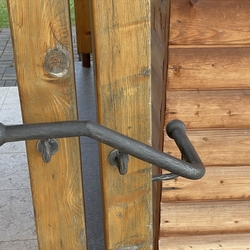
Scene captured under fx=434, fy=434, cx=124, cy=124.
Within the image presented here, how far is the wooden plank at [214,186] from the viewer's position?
1783 millimetres

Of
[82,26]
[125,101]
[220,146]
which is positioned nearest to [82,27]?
[82,26]

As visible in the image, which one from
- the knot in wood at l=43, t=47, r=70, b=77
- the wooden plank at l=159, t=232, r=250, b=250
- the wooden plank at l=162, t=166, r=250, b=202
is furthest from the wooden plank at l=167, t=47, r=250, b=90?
the knot in wood at l=43, t=47, r=70, b=77

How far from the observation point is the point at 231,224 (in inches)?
75.7

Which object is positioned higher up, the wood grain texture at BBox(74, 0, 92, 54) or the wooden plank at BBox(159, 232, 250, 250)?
the wood grain texture at BBox(74, 0, 92, 54)

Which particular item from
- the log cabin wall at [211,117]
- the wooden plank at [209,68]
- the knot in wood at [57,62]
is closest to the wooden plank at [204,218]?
the log cabin wall at [211,117]

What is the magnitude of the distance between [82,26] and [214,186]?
108 inches

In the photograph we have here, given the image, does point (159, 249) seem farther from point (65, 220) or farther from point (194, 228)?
point (65, 220)

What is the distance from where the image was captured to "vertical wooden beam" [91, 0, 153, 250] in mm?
673

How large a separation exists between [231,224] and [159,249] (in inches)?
13.4

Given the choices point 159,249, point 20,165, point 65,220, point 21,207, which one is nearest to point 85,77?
point 20,165

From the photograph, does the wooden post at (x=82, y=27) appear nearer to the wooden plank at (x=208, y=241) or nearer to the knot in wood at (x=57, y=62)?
the wooden plank at (x=208, y=241)

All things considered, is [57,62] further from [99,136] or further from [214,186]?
[214,186]

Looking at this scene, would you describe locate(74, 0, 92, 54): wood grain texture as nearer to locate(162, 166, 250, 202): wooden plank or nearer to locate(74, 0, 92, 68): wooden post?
locate(74, 0, 92, 68): wooden post

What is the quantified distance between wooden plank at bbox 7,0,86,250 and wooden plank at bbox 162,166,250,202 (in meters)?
0.99
